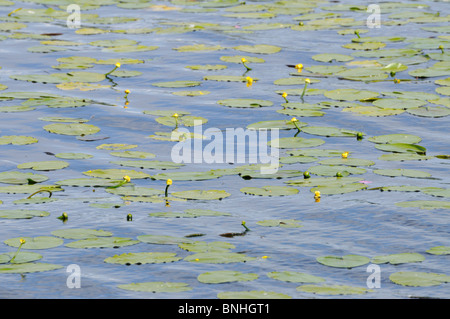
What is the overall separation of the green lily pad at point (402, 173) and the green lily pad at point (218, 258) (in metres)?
1.91

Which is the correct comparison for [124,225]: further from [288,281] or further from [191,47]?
[191,47]

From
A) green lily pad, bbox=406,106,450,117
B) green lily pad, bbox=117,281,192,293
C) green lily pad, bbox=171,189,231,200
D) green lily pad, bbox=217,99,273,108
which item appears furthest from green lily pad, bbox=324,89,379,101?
green lily pad, bbox=117,281,192,293

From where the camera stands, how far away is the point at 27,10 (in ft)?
47.1

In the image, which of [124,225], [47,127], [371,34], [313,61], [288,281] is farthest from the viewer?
[371,34]

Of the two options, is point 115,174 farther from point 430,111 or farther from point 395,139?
point 430,111

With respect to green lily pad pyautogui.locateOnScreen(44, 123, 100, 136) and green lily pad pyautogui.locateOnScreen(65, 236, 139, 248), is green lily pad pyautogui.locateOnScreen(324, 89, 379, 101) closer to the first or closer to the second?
green lily pad pyautogui.locateOnScreen(44, 123, 100, 136)

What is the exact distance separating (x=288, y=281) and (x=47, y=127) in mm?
3952

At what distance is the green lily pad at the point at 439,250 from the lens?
19.4ft

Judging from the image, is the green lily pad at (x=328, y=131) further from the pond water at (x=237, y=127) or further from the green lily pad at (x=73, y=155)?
the green lily pad at (x=73, y=155)

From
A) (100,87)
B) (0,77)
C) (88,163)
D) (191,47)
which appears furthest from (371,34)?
(88,163)

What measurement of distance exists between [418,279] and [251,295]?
1092 mm

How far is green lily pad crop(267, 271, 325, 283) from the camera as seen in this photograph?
17.9 feet

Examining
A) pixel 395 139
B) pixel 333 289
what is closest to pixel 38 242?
pixel 333 289

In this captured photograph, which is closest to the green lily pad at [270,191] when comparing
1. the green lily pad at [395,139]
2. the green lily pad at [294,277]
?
the green lily pad at [294,277]
